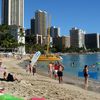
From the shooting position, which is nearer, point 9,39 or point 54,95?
point 54,95

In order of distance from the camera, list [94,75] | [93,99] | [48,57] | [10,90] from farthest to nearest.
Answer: [48,57] → [94,75] → [10,90] → [93,99]

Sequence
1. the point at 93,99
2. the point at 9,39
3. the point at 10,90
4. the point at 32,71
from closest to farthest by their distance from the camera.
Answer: the point at 93,99, the point at 10,90, the point at 32,71, the point at 9,39

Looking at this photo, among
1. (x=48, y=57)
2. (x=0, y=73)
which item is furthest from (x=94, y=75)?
(x=48, y=57)

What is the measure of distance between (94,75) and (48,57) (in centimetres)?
4532

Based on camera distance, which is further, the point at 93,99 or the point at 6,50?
the point at 6,50

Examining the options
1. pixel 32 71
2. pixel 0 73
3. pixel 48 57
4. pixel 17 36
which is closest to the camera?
pixel 0 73

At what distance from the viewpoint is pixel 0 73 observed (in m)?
22.3

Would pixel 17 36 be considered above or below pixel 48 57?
above

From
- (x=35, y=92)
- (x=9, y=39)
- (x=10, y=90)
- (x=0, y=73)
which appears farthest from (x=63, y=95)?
(x=9, y=39)

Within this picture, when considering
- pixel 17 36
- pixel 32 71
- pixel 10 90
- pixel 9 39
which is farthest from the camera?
pixel 17 36

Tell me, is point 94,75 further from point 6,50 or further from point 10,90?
point 6,50

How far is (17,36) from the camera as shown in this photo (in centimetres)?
15150

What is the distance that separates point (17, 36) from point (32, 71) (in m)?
122

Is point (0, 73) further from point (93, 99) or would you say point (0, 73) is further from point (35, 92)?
point (93, 99)
